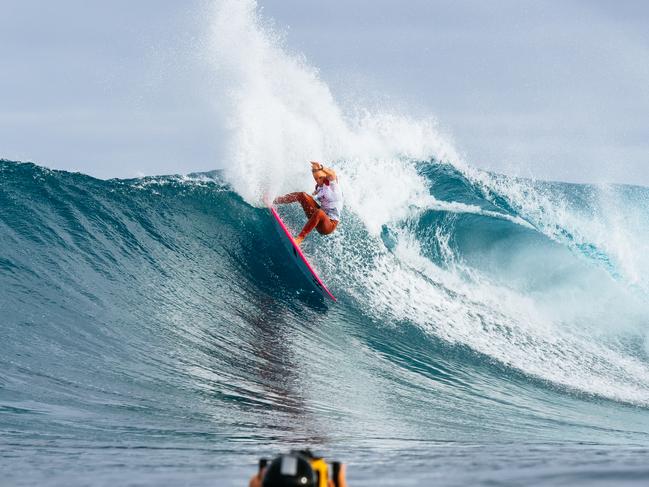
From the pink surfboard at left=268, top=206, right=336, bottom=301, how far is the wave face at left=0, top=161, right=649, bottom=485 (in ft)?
0.53

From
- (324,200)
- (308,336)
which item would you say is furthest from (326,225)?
(308,336)

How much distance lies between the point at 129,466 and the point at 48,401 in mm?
2427

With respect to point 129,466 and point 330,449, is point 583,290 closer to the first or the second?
point 330,449

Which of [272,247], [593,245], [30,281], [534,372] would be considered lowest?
[534,372]

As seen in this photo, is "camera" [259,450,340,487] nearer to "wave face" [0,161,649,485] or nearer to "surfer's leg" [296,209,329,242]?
"wave face" [0,161,649,485]

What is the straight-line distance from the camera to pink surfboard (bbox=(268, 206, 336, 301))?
1225 centimetres

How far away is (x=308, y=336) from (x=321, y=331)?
42cm

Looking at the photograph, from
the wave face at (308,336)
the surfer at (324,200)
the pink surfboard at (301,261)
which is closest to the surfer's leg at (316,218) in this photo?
the surfer at (324,200)

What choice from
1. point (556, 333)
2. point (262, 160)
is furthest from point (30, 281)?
point (556, 333)

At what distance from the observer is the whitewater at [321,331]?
237 inches

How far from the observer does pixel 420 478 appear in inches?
189

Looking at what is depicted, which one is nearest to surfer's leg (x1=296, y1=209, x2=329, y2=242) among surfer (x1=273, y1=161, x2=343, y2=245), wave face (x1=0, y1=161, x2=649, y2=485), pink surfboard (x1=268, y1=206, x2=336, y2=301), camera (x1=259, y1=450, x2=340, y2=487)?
surfer (x1=273, y1=161, x2=343, y2=245)

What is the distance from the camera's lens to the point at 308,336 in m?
10.6

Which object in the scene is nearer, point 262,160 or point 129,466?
point 129,466
